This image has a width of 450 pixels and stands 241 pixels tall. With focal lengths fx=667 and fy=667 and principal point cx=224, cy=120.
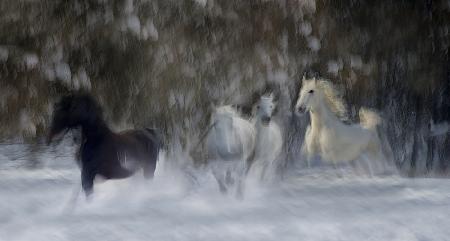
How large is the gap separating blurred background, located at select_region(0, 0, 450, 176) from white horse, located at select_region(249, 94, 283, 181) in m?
2.45

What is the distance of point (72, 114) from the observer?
16.6 feet

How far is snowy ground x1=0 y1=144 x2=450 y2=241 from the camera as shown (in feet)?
13.3

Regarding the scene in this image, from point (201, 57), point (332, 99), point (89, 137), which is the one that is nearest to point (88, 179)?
point (89, 137)

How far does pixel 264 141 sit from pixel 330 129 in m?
0.99

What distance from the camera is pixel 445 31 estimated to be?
799 centimetres

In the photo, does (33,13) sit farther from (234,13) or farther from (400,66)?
(400,66)

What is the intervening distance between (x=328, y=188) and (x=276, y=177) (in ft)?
2.62

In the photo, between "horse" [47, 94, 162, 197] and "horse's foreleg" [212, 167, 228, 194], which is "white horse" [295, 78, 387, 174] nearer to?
"horse's foreleg" [212, 167, 228, 194]

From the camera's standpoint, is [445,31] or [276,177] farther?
[445,31]

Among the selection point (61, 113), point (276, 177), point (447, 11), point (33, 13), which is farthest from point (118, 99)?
point (447, 11)

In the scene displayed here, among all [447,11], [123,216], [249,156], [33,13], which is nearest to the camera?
[123,216]

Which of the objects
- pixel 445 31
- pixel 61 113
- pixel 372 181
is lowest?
pixel 372 181

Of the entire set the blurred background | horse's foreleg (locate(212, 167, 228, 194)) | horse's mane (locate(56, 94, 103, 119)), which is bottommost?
horse's foreleg (locate(212, 167, 228, 194))

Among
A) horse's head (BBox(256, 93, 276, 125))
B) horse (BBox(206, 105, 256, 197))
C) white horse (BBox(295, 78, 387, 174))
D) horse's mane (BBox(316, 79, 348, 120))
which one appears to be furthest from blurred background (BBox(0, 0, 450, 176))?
horse (BBox(206, 105, 256, 197))
